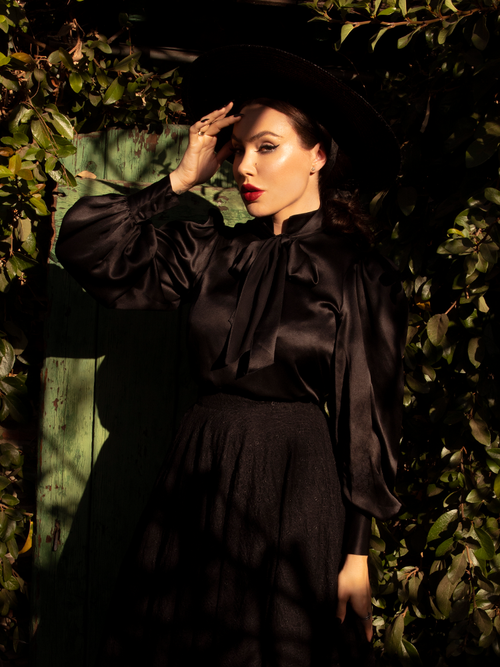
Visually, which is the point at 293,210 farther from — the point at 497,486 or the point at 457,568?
the point at 457,568

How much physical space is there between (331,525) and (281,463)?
0.19 metres

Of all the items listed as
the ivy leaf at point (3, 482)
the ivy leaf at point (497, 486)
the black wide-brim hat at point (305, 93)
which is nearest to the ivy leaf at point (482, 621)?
the ivy leaf at point (497, 486)

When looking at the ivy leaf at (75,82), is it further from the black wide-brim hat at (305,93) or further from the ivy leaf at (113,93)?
the black wide-brim hat at (305,93)

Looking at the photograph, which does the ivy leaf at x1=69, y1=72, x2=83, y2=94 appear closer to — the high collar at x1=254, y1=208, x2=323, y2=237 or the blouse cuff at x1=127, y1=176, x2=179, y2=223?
the blouse cuff at x1=127, y1=176, x2=179, y2=223

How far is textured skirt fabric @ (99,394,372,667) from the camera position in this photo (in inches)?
51.8

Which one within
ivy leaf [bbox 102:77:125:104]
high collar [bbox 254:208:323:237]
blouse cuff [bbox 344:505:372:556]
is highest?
ivy leaf [bbox 102:77:125:104]

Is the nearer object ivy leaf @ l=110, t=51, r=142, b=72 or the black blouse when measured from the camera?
the black blouse

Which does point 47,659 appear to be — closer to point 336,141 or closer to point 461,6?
point 336,141

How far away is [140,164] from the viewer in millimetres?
2025

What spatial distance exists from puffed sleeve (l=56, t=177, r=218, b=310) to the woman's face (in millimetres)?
198

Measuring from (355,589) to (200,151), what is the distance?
119cm

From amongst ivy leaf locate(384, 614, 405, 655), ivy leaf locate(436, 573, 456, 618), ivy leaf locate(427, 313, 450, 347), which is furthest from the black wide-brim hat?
ivy leaf locate(384, 614, 405, 655)

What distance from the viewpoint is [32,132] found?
1835mm

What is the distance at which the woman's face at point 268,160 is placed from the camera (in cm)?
152
